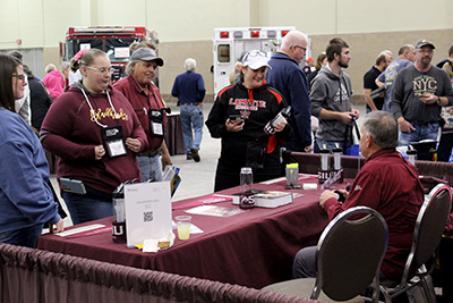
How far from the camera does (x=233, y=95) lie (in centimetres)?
527

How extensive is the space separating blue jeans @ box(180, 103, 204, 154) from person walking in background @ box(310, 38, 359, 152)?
17.3ft

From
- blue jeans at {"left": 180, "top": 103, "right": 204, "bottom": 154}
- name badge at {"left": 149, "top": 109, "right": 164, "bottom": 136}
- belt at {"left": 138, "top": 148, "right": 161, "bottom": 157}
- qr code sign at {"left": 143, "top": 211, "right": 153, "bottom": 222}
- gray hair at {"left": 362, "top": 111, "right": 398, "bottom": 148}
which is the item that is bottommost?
blue jeans at {"left": 180, "top": 103, "right": 204, "bottom": 154}

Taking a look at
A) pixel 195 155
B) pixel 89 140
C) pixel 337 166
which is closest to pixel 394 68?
pixel 195 155

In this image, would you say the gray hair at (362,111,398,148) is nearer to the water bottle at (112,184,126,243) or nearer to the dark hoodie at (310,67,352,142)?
the water bottle at (112,184,126,243)

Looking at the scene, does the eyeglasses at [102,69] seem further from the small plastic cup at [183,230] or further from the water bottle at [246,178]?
the small plastic cup at [183,230]

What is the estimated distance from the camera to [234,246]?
3664mm

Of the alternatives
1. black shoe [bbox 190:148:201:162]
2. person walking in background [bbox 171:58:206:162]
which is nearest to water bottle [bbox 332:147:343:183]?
black shoe [bbox 190:148:201:162]

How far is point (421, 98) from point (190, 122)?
5370 mm

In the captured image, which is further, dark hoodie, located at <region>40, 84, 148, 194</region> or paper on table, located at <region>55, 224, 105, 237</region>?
dark hoodie, located at <region>40, 84, 148, 194</region>

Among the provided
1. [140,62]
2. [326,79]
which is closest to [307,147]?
[326,79]

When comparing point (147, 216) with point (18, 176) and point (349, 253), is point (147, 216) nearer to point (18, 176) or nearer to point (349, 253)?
point (18, 176)

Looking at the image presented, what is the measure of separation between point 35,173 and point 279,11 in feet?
62.2

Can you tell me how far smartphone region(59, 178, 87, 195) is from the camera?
4137 mm

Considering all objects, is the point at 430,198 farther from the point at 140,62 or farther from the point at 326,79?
the point at 326,79
